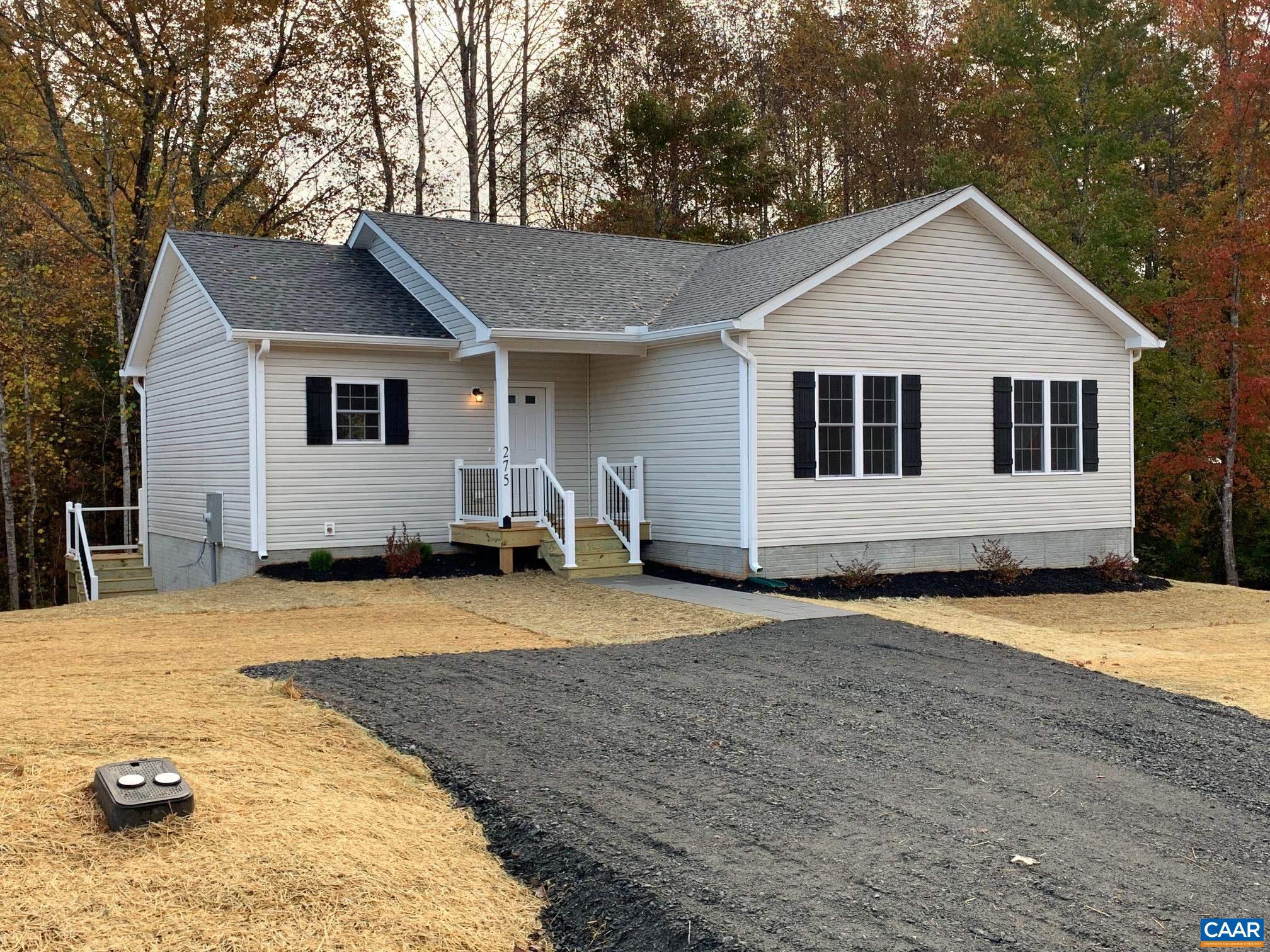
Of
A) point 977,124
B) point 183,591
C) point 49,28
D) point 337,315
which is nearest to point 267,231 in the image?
point 49,28

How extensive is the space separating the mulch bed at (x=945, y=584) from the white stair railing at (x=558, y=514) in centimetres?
130

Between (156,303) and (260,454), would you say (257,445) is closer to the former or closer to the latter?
(260,454)

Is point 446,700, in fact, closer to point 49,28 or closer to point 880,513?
point 880,513

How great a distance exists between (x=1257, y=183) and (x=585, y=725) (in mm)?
19886

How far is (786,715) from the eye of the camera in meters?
7.63

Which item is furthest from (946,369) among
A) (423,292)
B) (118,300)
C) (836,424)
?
(118,300)

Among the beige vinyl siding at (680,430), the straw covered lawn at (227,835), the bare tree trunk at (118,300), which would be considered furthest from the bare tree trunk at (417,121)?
the straw covered lawn at (227,835)

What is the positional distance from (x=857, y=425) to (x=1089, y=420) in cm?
424

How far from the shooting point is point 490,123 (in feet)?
96.7

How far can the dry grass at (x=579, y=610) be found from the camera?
36.9ft

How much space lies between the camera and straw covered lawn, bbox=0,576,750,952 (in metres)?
4.28

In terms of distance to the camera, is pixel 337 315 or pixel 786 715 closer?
pixel 786 715

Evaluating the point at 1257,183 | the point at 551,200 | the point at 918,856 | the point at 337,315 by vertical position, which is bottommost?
the point at 918,856

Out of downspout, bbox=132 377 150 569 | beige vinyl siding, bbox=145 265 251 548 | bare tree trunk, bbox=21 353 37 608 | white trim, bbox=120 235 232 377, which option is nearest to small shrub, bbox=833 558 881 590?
beige vinyl siding, bbox=145 265 251 548
